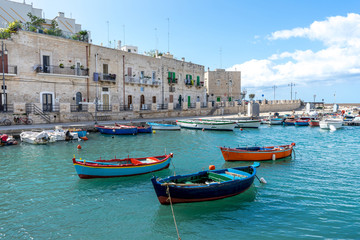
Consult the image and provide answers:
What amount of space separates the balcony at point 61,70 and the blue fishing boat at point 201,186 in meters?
22.3

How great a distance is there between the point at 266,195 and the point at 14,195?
30.9 ft

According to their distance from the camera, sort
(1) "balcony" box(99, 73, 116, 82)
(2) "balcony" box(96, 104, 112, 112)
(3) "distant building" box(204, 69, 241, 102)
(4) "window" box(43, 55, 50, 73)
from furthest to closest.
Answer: (3) "distant building" box(204, 69, 241, 102) < (1) "balcony" box(99, 73, 116, 82) < (2) "balcony" box(96, 104, 112, 112) < (4) "window" box(43, 55, 50, 73)

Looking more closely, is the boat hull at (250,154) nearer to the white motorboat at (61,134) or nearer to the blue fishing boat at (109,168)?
the blue fishing boat at (109,168)

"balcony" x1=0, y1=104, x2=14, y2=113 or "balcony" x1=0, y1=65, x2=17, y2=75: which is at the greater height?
"balcony" x1=0, y1=65, x2=17, y2=75

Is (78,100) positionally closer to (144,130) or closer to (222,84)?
(144,130)

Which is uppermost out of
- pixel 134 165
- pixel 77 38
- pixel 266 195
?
pixel 77 38

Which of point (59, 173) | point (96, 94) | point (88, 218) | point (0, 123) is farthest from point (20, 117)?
point (88, 218)

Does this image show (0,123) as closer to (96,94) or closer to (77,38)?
(96,94)

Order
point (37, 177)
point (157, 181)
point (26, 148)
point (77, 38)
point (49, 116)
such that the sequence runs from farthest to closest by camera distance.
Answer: point (77, 38)
point (49, 116)
point (26, 148)
point (37, 177)
point (157, 181)

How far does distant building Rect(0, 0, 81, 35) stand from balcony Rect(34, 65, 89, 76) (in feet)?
18.4

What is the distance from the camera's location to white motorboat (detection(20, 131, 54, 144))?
1925 cm

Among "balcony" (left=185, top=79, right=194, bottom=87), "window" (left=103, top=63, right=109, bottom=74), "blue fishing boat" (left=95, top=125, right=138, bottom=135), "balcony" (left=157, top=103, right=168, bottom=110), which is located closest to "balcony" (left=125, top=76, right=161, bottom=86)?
"window" (left=103, top=63, right=109, bottom=74)

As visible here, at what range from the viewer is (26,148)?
58.8 feet

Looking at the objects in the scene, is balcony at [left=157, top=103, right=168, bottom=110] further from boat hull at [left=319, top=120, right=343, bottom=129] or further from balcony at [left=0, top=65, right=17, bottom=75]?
boat hull at [left=319, top=120, right=343, bottom=129]
